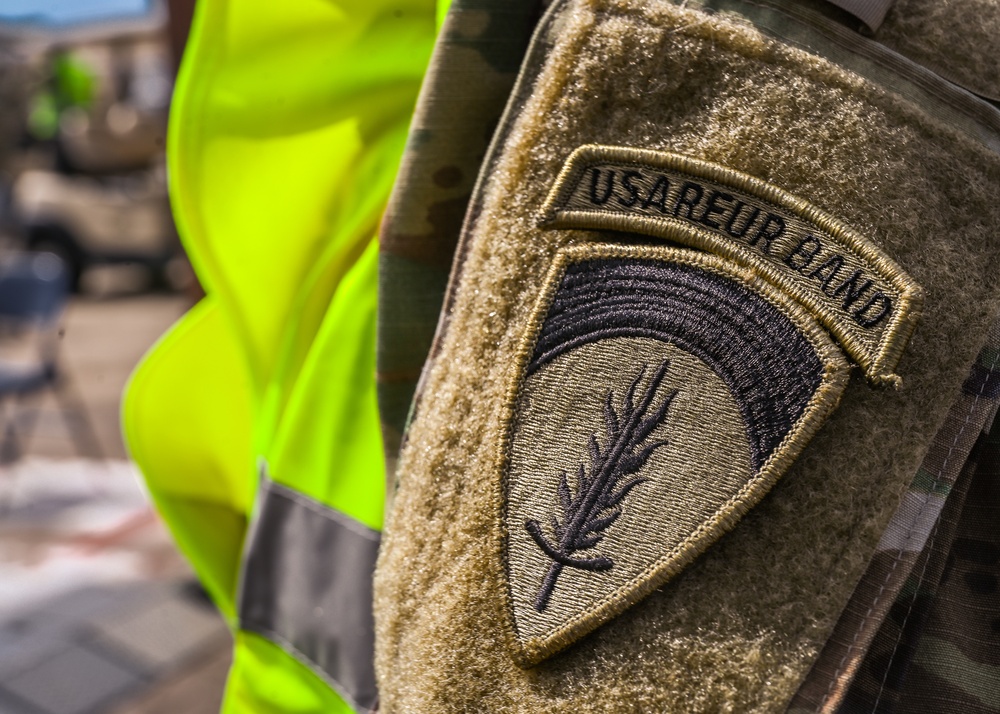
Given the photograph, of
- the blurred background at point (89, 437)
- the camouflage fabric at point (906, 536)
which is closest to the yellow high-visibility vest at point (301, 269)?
the camouflage fabric at point (906, 536)

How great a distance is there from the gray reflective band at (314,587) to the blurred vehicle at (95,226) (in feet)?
22.4

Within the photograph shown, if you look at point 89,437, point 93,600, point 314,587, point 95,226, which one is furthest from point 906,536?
point 95,226

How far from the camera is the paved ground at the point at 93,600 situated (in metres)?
2.56

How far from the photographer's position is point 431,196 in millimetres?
726

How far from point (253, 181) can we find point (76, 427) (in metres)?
4.20

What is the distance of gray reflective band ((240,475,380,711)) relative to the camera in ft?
2.56

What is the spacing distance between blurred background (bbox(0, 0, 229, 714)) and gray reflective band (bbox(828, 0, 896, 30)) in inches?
73.1

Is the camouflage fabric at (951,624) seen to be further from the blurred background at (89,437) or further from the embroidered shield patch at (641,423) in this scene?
the blurred background at (89,437)

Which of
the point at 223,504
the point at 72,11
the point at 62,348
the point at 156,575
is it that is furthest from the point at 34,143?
the point at 223,504

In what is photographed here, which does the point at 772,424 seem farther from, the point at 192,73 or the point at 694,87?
the point at 192,73

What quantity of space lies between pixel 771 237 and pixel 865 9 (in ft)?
0.49

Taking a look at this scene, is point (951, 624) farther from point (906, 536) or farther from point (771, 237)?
point (771, 237)

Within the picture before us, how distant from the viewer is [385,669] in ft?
2.03

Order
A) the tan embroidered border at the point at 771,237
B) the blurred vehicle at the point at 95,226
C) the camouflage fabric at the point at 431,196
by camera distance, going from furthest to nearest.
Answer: the blurred vehicle at the point at 95,226
the camouflage fabric at the point at 431,196
the tan embroidered border at the point at 771,237
